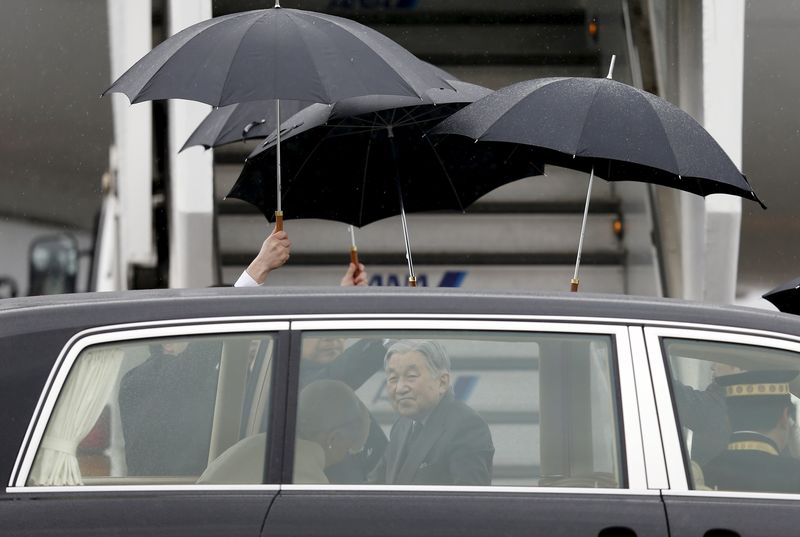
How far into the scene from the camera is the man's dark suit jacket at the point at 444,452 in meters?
3.35

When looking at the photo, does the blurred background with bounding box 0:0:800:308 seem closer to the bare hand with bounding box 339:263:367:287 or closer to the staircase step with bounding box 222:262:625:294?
the staircase step with bounding box 222:262:625:294

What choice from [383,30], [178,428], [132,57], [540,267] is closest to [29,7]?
[132,57]

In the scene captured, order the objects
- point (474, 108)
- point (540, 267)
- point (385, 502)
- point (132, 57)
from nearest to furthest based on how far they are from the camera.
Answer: point (385, 502) → point (474, 108) → point (132, 57) → point (540, 267)

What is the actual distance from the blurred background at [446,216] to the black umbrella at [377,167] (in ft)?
5.69

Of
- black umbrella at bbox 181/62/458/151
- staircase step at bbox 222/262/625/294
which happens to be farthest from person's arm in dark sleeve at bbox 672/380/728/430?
staircase step at bbox 222/262/625/294

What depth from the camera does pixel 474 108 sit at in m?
5.12

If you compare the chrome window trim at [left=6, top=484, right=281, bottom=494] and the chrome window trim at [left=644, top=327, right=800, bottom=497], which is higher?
the chrome window trim at [left=644, top=327, right=800, bottom=497]

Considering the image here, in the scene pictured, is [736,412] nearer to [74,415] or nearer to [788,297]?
[74,415]

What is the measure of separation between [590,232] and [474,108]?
373 centimetres

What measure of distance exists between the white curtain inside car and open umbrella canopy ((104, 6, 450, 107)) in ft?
4.69

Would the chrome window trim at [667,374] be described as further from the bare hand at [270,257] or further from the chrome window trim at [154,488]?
the bare hand at [270,257]

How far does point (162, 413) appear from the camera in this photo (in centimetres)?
337

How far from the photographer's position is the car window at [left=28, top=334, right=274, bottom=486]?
332 centimetres

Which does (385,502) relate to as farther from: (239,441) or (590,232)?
(590,232)
